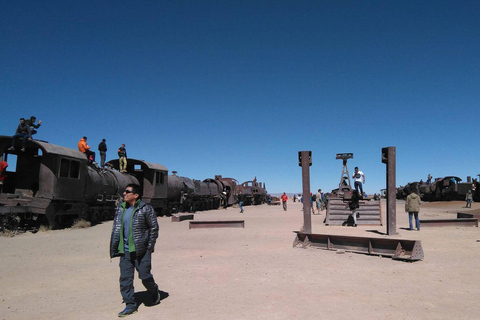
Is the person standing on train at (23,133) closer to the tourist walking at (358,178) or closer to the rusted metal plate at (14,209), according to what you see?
the rusted metal plate at (14,209)

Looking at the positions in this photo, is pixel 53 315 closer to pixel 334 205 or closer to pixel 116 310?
pixel 116 310

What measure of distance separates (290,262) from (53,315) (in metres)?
4.64

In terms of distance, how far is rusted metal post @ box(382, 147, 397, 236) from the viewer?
36.6ft

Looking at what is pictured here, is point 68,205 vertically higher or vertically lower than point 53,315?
higher

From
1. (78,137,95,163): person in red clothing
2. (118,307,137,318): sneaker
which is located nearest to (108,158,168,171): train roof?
(78,137,95,163): person in red clothing

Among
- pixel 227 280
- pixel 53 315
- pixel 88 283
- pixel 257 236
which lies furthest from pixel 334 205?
pixel 53 315

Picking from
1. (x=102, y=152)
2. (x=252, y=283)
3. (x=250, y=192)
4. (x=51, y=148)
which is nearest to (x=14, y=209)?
(x=51, y=148)

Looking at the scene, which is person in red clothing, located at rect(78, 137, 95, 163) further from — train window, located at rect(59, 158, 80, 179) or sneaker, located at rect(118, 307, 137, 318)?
sneaker, located at rect(118, 307, 137, 318)

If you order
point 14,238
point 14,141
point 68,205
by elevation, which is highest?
point 14,141

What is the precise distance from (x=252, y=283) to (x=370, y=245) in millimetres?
3747

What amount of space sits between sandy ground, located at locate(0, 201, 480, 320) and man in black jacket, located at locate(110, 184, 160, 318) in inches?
13.2

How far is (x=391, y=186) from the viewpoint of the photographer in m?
11.4

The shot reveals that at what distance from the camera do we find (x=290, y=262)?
7.41 meters

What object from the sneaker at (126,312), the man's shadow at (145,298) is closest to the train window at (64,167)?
the man's shadow at (145,298)
